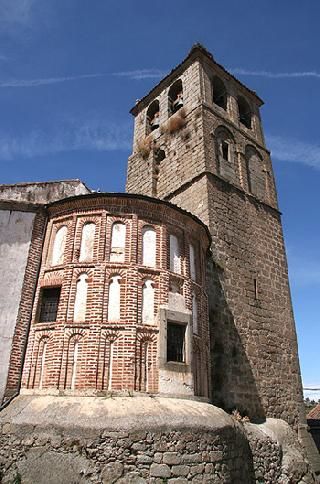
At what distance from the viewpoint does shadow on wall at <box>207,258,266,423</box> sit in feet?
37.6

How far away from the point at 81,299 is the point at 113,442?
3208mm

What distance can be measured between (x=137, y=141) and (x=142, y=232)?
1167cm

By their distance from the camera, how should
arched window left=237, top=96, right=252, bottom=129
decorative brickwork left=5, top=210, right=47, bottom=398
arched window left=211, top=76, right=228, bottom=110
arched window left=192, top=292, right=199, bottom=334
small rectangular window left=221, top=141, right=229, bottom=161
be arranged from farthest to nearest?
1. arched window left=237, top=96, right=252, bottom=129
2. arched window left=211, top=76, right=228, bottom=110
3. small rectangular window left=221, top=141, right=229, bottom=161
4. arched window left=192, top=292, right=199, bottom=334
5. decorative brickwork left=5, top=210, right=47, bottom=398

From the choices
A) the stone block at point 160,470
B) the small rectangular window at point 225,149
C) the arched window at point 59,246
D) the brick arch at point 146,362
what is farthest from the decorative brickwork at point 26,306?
the small rectangular window at point 225,149

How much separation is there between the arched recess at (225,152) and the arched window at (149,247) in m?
6.65

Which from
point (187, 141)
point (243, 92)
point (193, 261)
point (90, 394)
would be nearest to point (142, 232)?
point (193, 261)

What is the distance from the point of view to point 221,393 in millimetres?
11336

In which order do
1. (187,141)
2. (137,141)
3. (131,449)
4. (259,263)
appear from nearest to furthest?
(131,449), (259,263), (187,141), (137,141)

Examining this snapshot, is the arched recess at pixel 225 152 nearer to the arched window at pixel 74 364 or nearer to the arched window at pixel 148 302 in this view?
the arched window at pixel 148 302

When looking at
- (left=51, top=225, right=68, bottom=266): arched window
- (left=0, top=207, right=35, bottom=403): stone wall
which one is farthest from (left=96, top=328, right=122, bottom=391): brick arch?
(left=51, top=225, right=68, bottom=266): arched window

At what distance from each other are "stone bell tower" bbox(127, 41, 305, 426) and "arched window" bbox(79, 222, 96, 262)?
4.61 meters

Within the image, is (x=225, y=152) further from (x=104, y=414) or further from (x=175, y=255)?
(x=104, y=414)

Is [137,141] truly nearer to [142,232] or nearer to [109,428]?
[142,232]

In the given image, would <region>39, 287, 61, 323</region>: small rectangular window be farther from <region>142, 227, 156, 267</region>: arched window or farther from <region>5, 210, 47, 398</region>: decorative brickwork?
<region>142, 227, 156, 267</region>: arched window
